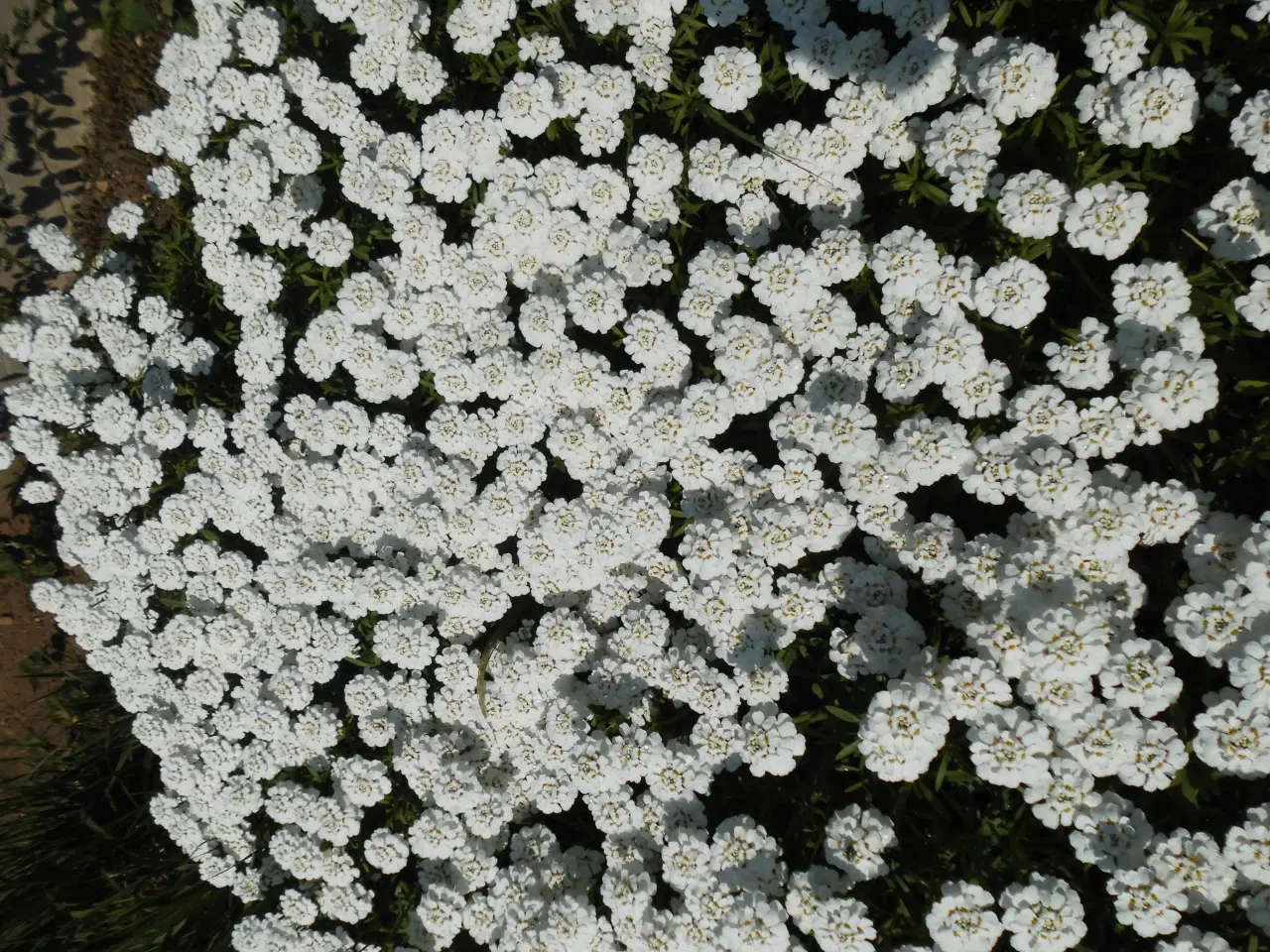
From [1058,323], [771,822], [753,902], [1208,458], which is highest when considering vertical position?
[1058,323]

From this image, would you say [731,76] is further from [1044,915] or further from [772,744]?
[1044,915]

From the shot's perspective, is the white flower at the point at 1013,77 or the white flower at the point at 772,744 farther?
the white flower at the point at 772,744

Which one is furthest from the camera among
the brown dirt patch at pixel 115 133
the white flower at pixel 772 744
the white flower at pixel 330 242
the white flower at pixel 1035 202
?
the brown dirt patch at pixel 115 133

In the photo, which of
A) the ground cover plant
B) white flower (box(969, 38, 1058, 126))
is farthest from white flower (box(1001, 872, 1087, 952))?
white flower (box(969, 38, 1058, 126))

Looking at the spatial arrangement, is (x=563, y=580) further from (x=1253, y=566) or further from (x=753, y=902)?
(x=1253, y=566)

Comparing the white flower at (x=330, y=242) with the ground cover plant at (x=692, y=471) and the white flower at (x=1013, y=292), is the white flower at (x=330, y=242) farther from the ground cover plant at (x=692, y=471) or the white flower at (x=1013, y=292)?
the white flower at (x=1013, y=292)

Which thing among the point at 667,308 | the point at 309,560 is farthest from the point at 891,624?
the point at 309,560

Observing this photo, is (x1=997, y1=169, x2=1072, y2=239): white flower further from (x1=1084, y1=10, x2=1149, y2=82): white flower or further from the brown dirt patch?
the brown dirt patch

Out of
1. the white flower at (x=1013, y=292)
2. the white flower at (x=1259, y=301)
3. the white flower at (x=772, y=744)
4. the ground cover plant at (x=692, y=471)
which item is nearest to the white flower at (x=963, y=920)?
the ground cover plant at (x=692, y=471)

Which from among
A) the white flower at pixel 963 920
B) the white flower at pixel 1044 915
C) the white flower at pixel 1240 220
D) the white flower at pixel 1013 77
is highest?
the white flower at pixel 1013 77
